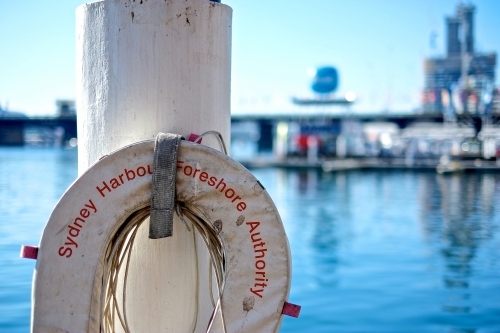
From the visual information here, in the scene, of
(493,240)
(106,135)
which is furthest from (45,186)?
(106,135)

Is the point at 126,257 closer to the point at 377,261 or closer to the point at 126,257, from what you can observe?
the point at 126,257

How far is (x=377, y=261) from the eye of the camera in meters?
10.0

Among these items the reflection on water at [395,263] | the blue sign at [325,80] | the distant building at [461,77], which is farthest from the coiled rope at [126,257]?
the blue sign at [325,80]

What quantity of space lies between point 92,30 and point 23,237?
32.4ft

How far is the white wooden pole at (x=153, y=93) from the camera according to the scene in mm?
2049

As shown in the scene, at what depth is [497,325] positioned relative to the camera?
657 centimetres

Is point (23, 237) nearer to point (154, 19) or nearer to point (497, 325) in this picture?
point (497, 325)

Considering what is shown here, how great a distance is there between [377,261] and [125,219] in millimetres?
8486

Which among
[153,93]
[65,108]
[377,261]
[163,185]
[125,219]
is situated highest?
[65,108]

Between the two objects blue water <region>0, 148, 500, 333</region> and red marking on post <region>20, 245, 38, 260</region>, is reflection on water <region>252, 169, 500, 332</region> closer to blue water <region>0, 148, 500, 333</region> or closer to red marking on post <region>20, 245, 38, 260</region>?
blue water <region>0, 148, 500, 333</region>

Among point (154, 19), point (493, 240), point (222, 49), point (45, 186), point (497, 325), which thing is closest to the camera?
point (154, 19)

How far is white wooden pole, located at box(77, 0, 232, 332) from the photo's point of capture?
2.05 m

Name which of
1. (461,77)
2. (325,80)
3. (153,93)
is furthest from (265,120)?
A: (153,93)

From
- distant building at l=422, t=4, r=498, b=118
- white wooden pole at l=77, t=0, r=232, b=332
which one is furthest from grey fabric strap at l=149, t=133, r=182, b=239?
distant building at l=422, t=4, r=498, b=118
